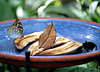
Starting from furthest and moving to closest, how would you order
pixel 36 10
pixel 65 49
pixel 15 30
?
pixel 36 10
pixel 15 30
pixel 65 49

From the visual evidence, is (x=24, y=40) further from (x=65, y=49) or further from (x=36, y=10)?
(x=36, y=10)

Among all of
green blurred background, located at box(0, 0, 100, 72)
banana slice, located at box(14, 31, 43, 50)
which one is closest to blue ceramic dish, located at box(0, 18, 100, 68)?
banana slice, located at box(14, 31, 43, 50)

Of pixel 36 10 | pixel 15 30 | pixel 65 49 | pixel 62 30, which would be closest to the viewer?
pixel 65 49

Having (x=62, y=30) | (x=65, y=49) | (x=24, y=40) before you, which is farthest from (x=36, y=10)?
(x=65, y=49)

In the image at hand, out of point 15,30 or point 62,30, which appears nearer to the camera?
point 15,30

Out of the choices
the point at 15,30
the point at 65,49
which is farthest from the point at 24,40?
the point at 65,49

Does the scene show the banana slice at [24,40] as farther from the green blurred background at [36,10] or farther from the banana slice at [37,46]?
the green blurred background at [36,10]

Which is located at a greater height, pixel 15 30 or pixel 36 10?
pixel 15 30

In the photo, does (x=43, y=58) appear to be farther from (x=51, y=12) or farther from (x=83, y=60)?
(x=51, y=12)
